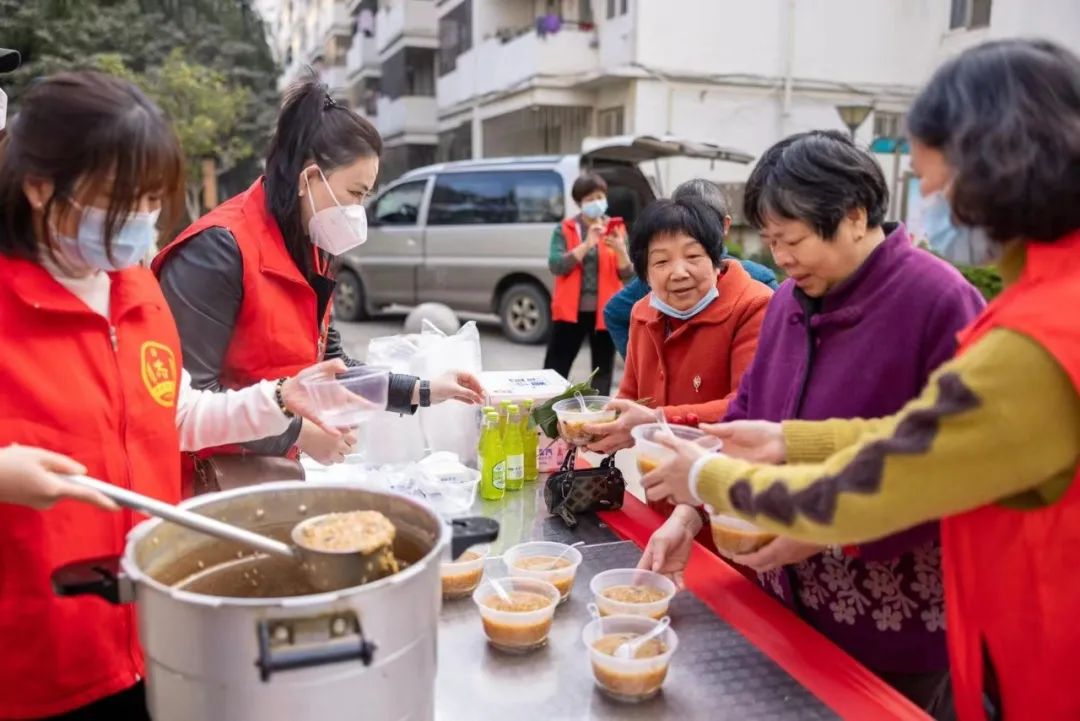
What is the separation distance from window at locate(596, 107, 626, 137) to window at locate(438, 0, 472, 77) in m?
5.73

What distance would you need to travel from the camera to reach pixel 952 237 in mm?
1287

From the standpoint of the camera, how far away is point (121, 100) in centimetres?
134

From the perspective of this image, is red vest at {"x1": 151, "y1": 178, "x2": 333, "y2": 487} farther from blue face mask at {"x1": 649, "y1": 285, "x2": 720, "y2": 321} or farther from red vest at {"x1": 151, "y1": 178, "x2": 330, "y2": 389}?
blue face mask at {"x1": 649, "y1": 285, "x2": 720, "y2": 321}

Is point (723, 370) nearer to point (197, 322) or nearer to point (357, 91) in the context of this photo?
point (197, 322)

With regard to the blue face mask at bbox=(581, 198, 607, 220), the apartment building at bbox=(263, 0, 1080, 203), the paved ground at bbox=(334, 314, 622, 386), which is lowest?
the paved ground at bbox=(334, 314, 622, 386)

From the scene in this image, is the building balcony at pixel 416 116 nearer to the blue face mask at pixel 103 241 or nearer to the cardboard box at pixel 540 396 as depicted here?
the cardboard box at pixel 540 396

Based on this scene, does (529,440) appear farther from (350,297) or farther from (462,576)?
(350,297)

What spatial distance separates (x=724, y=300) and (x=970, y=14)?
1478 centimetres

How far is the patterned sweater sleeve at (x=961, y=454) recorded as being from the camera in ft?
3.42

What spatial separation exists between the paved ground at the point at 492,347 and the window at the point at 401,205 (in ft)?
4.66

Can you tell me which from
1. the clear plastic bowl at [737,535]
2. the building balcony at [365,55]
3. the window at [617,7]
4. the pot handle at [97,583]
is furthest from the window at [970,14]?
the building balcony at [365,55]

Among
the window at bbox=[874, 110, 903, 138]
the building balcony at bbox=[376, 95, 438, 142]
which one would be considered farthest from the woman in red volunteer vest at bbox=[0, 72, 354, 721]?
the building balcony at bbox=[376, 95, 438, 142]

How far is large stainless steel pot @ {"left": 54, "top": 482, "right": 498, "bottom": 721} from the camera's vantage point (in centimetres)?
93

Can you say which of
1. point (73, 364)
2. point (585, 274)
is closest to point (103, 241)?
point (73, 364)
